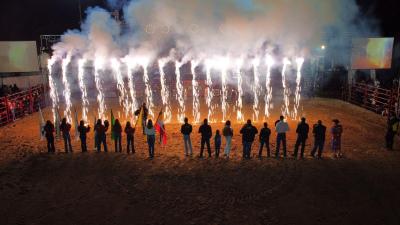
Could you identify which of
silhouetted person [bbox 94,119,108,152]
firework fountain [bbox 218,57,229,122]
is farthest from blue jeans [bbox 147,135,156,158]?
firework fountain [bbox 218,57,229,122]

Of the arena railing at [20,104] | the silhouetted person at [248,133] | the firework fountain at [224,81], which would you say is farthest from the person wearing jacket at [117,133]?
the firework fountain at [224,81]

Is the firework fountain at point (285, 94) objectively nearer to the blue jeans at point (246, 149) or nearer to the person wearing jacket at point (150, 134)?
the blue jeans at point (246, 149)

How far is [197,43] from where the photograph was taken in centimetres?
2089

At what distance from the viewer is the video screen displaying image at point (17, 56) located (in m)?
21.0

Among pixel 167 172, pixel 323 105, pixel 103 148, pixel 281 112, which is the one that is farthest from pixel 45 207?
pixel 323 105

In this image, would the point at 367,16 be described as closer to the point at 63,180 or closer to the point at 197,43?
the point at 197,43

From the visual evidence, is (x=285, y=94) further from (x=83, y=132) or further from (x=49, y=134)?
(x=49, y=134)

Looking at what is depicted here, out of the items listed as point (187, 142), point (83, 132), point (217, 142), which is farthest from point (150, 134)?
point (83, 132)

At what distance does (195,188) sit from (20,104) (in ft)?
41.5

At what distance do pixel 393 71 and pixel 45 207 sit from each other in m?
24.2

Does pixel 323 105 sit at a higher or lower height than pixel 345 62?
lower

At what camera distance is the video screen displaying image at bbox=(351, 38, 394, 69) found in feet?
65.4

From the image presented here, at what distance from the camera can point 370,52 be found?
20.0 meters

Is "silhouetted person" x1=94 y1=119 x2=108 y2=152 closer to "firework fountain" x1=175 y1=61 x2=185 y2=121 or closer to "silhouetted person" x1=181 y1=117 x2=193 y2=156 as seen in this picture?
"silhouetted person" x1=181 y1=117 x2=193 y2=156
